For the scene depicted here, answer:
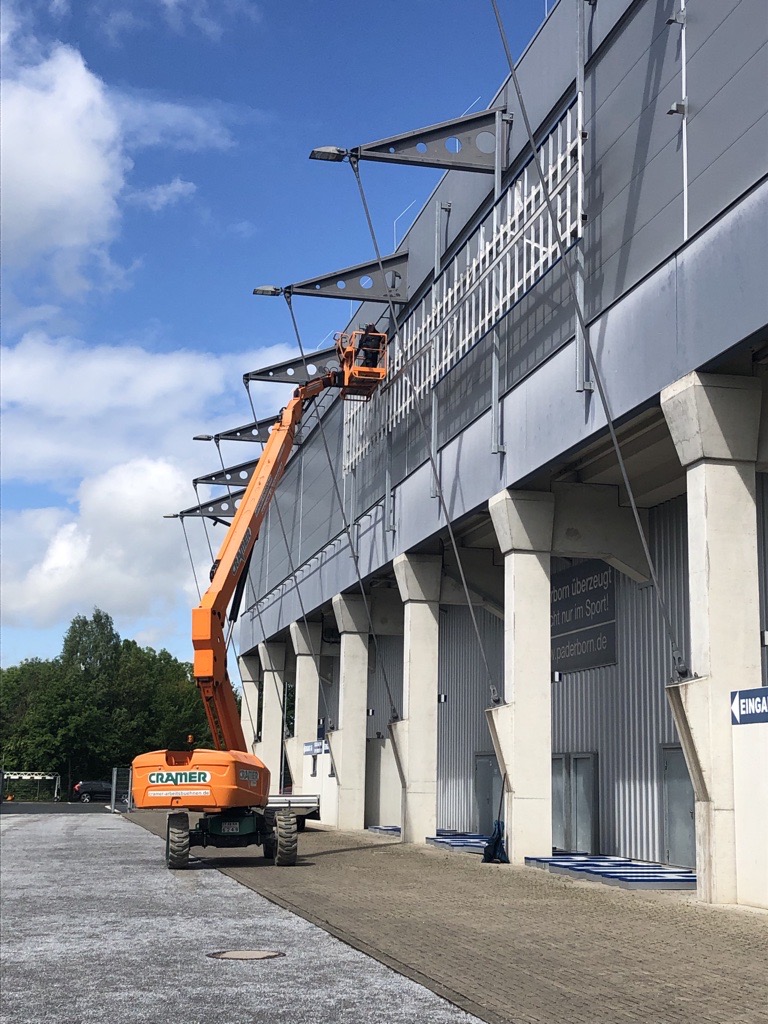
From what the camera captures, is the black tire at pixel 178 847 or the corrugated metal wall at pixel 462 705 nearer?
the black tire at pixel 178 847

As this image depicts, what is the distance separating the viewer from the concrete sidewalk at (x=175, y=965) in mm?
8148

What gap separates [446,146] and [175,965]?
1921 cm

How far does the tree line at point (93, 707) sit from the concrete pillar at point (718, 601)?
70655mm

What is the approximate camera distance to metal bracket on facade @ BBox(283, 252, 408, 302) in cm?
3222

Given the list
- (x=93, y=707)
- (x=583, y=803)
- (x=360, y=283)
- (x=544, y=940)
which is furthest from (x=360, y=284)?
(x=93, y=707)

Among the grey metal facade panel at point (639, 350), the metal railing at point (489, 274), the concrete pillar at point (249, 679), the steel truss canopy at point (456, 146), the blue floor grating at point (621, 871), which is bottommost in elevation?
the blue floor grating at point (621, 871)

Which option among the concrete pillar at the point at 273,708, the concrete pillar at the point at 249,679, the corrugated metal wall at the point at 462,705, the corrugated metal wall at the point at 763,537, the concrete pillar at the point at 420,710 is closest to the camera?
the corrugated metal wall at the point at 763,537

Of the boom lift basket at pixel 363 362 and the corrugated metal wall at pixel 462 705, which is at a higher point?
the boom lift basket at pixel 363 362

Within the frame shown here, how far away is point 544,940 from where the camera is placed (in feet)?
39.1

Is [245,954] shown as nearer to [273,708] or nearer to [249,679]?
[273,708]

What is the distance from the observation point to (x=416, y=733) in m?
29.3

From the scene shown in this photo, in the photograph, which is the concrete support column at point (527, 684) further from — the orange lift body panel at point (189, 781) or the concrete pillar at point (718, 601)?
the concrete pillar at point (718, 601)

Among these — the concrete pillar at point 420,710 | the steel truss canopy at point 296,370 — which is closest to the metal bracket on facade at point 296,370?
the steel truss canopy at point 296,370

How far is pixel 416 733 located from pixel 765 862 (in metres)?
15.6
